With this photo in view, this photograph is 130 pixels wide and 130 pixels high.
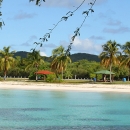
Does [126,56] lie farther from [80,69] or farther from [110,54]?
[80,69]

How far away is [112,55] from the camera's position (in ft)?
228

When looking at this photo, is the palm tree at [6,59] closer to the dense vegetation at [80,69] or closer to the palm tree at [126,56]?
the dense vegetation at [80,69]

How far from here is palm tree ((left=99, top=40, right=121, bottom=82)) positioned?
228 ft

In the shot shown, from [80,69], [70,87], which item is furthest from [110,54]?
[80,69]

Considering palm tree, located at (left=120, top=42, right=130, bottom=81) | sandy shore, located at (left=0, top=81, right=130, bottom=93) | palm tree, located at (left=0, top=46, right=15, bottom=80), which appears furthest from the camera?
palm tree, located at (left=0, top=46, right=15, bottom=80)

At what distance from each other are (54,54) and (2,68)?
1086 cm

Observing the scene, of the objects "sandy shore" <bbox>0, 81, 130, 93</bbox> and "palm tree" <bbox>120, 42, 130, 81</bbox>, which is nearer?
"sandy shore" <bbox>0, 81, 130, 93</bbox>

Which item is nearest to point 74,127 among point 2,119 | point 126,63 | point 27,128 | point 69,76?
point 27,128

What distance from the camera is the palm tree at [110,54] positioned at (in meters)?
69.4

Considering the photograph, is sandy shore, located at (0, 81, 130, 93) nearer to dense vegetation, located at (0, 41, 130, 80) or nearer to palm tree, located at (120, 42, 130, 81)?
dense vegetation, located at (0, 41, 130, 80)

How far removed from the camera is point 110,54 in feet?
228

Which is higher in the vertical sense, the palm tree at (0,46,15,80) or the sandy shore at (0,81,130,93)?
the palm tree at (0,46,15,80)

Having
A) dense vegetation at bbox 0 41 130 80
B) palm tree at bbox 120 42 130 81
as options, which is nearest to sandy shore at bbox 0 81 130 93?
dense vegetation at bbox 0 41 130 80

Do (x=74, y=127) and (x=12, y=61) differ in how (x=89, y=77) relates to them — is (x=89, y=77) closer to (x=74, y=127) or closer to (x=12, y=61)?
(x=12, y=61)
